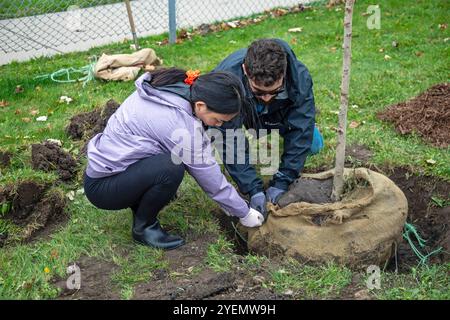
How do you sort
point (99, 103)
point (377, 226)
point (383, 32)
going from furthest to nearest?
1. point (383, 32)
2. point (99, 103)
3. point (377, 226)

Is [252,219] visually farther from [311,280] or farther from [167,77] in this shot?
[167,77]

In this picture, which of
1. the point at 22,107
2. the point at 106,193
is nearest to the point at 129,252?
the point at 106,193

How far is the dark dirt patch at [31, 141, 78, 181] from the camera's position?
4.10 m

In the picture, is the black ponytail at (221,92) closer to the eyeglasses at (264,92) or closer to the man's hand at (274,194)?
the eyeglasses at (264,92)

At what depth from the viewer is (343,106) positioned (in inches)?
119

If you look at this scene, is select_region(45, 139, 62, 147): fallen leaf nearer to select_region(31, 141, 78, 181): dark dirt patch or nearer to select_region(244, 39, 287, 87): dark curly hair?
select_region(31, 141, 78, 181): dark dirt patch

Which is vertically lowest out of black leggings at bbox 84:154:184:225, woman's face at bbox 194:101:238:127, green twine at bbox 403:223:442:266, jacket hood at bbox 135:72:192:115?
green twine at bbox 403:223:442:266

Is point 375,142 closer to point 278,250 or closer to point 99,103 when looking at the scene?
point 278,250

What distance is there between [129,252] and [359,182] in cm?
139

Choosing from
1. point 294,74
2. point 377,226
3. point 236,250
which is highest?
point 294,74

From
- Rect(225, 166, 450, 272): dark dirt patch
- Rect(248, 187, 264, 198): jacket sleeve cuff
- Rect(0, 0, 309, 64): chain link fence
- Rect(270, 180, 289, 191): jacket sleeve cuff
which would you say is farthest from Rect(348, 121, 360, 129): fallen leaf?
Rect(0, 0, 309, 64): chain link fence

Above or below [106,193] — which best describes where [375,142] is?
below

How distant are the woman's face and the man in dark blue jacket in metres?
0.35

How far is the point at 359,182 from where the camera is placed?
11.2 feet
